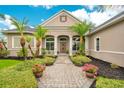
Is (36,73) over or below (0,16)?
below

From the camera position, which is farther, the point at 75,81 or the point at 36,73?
the point at 36,73

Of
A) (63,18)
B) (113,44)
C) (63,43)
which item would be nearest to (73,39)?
(63,43)

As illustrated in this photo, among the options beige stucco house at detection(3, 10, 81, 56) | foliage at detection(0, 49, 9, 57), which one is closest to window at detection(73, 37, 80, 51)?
beige stucco house at detection(3, 10, 81, 56)

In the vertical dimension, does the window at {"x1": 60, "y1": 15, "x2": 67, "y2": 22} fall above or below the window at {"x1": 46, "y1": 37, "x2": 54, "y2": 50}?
above

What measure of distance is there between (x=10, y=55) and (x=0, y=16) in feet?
16.1

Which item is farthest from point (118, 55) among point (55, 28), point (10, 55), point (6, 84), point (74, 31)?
point (10, 55)

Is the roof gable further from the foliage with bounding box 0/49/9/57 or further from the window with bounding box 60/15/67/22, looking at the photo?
the foliage with bounding box 0/49/9/57

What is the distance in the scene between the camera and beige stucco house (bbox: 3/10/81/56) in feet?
73.8

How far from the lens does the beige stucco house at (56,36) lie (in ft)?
73.8

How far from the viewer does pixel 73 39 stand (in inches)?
998

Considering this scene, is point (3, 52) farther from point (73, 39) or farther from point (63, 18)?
point (73, 39)

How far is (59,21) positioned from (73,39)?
3.19m

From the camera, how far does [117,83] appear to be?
810cm
